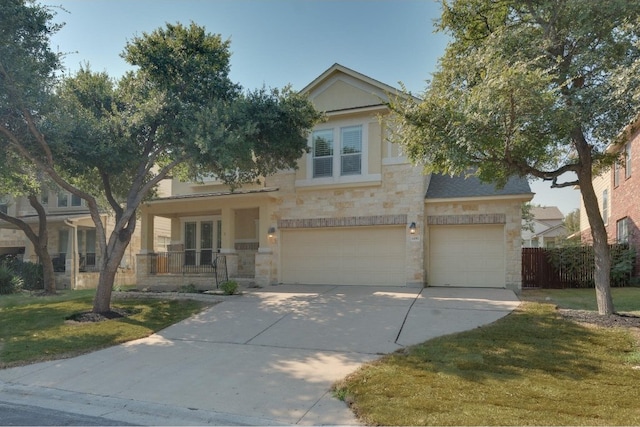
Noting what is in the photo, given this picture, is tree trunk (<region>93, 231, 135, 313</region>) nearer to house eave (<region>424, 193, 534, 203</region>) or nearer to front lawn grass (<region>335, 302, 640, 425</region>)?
front lawn grass (<region>335, 302, 640, 425</region>)

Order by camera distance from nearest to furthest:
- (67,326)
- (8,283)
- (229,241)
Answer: (67,326), (229,241), (8,283)

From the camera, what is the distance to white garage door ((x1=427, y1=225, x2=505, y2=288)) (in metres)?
14.4

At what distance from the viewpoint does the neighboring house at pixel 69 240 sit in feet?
70.3

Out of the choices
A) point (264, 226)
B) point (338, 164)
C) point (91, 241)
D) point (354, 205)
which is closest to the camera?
point (354, 205)

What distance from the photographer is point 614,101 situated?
804 cm

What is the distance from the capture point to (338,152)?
15859 millimetres

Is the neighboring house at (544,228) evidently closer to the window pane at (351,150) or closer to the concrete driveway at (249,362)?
the window pane at (351,150)

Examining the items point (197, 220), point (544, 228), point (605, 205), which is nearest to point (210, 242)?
point (197, 220)

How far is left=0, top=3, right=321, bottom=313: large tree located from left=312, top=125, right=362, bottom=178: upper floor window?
2528 millimetres

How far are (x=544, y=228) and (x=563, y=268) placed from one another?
→ 101 ft

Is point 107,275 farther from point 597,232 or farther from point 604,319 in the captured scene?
point 597,232

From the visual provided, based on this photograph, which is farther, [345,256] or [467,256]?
[345,256]

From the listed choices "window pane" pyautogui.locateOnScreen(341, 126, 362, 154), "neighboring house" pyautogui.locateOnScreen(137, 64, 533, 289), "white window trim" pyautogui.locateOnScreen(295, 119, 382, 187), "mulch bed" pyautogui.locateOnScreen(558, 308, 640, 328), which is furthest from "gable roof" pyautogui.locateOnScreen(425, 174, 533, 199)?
"mulch bed" pyautogui.locateOnScreen(558, 308, 640, 328)

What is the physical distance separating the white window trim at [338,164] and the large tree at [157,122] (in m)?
2.49
